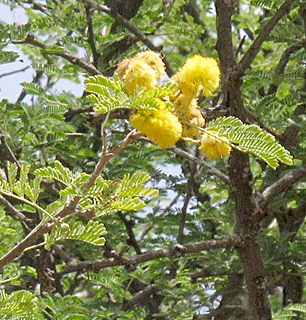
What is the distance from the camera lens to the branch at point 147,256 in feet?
10.2

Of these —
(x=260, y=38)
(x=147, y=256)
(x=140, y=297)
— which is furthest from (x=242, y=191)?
(x=140, y=297)

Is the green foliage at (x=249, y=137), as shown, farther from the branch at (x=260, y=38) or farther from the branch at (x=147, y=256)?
the branch at (x=147, y=256)

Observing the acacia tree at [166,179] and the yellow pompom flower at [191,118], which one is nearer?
the yellow pompom flower at [191,118]

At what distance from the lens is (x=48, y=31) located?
15.8ft

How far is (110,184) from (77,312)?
1.69m

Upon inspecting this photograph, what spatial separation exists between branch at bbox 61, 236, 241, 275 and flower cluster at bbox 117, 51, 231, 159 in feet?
4.24

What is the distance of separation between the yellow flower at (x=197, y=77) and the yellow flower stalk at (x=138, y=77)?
4.9 inches

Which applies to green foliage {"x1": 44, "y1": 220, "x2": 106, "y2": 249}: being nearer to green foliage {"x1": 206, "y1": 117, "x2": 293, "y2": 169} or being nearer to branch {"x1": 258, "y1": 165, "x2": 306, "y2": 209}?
green foliage {"x1": 206, "y1": 117, "x2": 293, "y2": 169}

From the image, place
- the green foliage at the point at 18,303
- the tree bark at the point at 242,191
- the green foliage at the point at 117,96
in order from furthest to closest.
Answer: the tree bark at the point at 242,191 < the green foliage at the point at 18,303 < the green foliage at the point at 117,96

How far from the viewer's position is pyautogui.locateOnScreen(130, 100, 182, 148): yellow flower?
5.74 feet

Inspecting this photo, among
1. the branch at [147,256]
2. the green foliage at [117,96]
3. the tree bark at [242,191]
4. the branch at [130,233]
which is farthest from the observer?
the branch at [130,233]

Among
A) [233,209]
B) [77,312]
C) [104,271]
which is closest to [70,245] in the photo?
[104,271]

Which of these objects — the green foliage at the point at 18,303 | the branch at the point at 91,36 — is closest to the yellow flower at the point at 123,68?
the green foliage at the point at 18,303

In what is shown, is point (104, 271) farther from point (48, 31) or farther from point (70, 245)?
point (48, 31)
